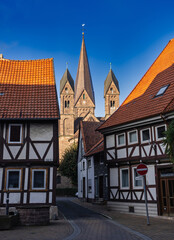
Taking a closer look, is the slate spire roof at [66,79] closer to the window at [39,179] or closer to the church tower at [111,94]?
the church tower at [111,94]

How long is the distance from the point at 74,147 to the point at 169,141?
43266 mm

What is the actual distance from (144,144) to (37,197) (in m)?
6.73

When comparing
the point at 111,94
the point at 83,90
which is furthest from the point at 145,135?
the point at 83,90

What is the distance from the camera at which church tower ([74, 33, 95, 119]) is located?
8350cm

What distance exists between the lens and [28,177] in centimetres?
1488

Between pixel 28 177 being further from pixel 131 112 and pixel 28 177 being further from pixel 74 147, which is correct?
pixel 74 147

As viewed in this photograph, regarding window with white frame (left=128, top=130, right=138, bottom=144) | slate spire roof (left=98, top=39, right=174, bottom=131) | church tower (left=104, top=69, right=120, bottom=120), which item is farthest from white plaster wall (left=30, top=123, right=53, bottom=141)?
church tower (left=104, top=69, right=120, bottom=120)

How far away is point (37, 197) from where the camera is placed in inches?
580

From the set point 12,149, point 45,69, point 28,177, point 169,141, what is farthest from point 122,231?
point 45,69

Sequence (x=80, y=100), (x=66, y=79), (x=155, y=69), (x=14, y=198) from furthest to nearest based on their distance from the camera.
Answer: (x=80, y=100)
(x=66, y=79)
(x=155, y=69)
(x=14, y=198)

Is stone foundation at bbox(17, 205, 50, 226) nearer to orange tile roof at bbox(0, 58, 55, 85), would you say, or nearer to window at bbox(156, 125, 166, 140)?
window at bbox(156, 125, 166, 140)

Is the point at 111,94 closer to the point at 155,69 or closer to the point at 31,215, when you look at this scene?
the point at 155,69

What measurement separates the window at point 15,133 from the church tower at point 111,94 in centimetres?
6452

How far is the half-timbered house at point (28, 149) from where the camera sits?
1475 centimetres
